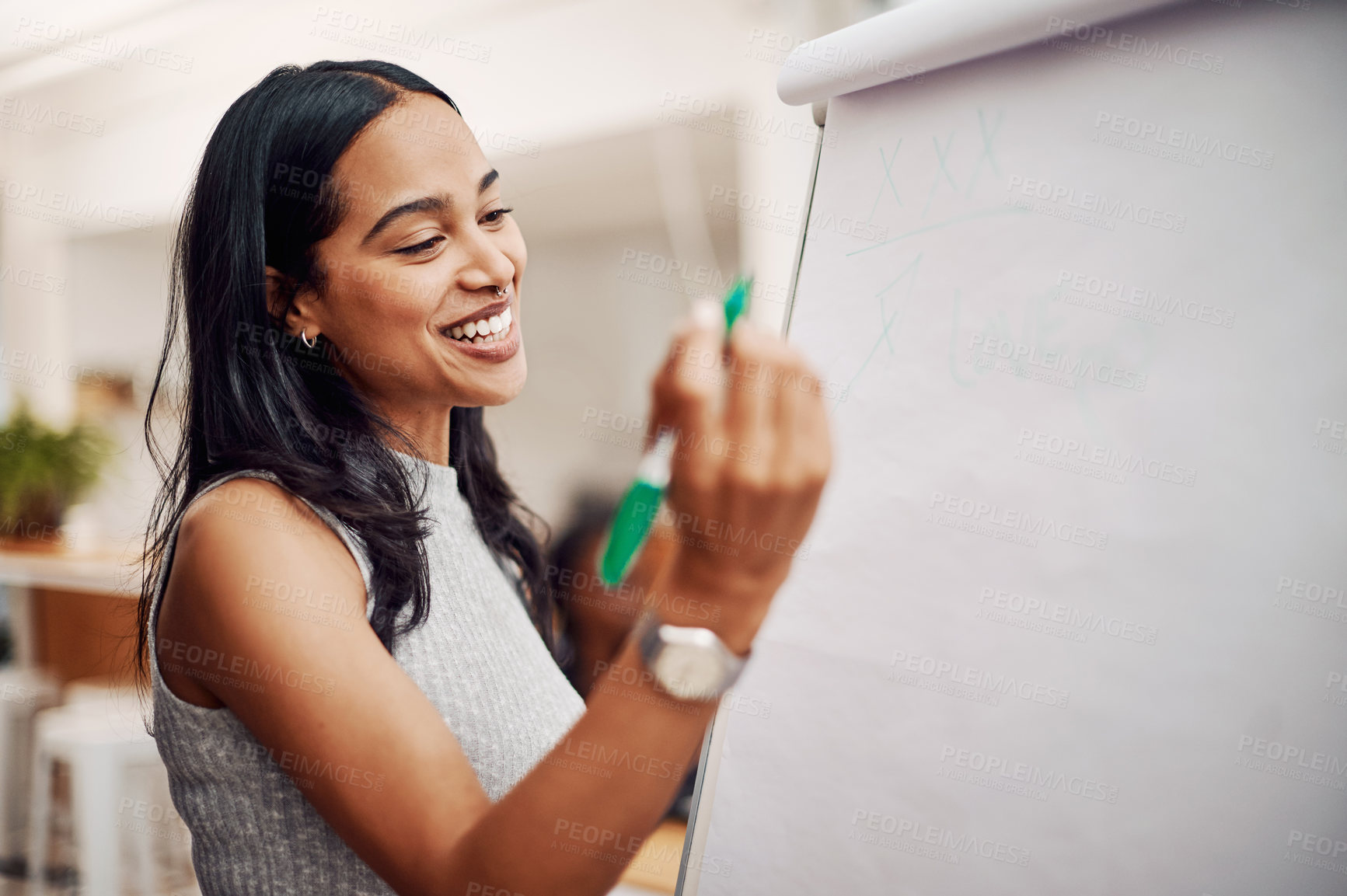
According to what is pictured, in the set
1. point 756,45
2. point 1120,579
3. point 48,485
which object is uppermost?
point 756,45

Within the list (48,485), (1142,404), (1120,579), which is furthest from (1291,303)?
(48,485)

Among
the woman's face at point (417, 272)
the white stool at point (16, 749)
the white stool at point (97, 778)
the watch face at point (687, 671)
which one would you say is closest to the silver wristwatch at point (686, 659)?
the watch face at point (687, 671)

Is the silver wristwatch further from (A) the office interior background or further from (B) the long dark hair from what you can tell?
(A) the office interior background

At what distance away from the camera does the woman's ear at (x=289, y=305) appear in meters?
0.89

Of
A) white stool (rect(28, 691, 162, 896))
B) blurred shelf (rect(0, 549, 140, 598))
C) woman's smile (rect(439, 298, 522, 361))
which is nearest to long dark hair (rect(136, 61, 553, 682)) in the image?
woman's smile (rect(439, 298, 522, 361))

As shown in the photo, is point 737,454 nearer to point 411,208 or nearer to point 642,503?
point 642,503

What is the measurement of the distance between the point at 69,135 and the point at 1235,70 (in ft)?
17.8

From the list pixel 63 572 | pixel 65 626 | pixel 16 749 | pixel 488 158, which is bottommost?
pixel 16 749

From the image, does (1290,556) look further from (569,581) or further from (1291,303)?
(569,581)

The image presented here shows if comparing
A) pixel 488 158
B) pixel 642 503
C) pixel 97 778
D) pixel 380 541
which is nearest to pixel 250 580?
pixel 380 541

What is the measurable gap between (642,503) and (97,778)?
2.56 m

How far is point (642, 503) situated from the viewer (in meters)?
0.60

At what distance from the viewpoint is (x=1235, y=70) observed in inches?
29.0

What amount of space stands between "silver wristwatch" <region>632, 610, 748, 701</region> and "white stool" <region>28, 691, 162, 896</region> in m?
2.49
